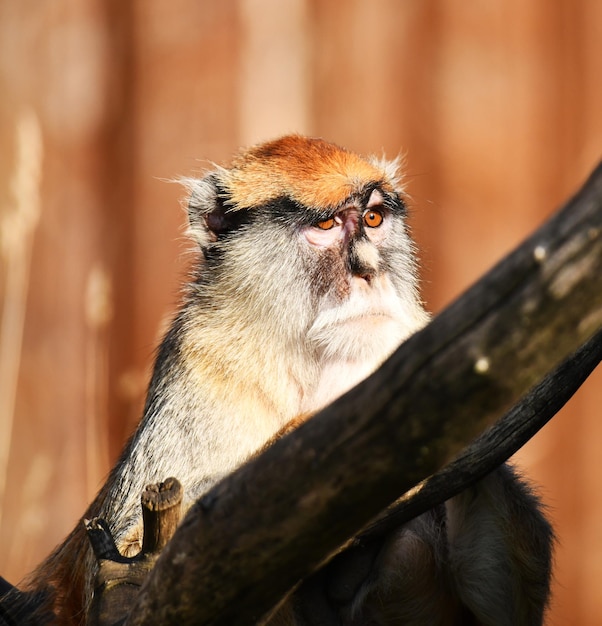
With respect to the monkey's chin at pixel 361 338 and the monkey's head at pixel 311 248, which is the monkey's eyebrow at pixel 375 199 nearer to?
the monkey's head at pixel 311 248

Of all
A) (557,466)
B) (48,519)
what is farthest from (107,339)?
(557,466)

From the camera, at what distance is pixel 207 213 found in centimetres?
311

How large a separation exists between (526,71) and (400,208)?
1.33 m

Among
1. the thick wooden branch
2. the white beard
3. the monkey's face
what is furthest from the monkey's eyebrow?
the thick wooden branch

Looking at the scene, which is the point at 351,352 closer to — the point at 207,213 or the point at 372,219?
the point at 372,219

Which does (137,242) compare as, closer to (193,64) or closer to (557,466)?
(193,64)

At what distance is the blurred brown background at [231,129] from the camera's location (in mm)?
3969

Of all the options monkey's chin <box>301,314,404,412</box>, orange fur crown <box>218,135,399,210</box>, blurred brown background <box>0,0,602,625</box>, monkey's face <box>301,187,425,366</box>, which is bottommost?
monkey's chin <box>301,314,404,412</box>

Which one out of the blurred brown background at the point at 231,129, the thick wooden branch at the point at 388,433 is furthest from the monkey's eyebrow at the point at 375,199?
the thick wooden branch at the point at 388,433

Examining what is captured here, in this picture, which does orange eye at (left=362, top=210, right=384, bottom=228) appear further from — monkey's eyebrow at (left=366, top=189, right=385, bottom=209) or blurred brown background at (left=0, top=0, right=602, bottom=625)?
blurred brown background at (left=0, top=0, right=602, bottom=625)

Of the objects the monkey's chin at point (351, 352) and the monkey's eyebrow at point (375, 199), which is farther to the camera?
the monkey's eyebrow at point (375, 199)

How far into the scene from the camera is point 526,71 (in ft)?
13.3

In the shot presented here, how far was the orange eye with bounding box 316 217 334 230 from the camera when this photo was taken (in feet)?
9.35

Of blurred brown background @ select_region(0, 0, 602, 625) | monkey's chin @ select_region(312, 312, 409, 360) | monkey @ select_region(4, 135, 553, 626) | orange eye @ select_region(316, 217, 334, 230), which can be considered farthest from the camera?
blurred brown background @ select_region(0, 0, 602, 625)
